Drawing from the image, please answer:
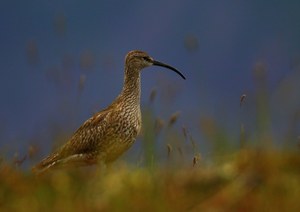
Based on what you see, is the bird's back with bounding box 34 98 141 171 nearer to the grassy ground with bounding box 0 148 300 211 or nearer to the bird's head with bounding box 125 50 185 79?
the bird's head with bounding box 125 50 185 79

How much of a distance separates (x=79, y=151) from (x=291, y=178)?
6.98 metres

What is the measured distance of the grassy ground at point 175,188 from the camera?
441 centimetres

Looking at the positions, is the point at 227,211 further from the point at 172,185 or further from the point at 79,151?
the point at 79,151

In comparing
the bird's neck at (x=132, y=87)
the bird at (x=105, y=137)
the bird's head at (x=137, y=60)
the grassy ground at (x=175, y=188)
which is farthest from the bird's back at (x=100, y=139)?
the grassy ground at (x=175, y=188)

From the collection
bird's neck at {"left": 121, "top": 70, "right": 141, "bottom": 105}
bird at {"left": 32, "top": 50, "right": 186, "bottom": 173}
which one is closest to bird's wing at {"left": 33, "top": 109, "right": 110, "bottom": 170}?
bird at {"left": 32, "top": 50, "right": 186, "bottom": 173}

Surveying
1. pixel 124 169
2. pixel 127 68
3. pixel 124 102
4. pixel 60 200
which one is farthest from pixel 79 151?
pixel 60 200

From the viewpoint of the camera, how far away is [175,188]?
501 cm

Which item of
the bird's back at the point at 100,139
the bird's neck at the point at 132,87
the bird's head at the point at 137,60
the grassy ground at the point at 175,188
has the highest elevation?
the bird's head at the point at 137,60

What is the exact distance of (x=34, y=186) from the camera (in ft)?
18.4

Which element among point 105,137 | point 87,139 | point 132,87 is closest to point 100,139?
point 105,137

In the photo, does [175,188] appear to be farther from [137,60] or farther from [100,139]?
[137,60]

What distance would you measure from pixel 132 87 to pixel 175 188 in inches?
305

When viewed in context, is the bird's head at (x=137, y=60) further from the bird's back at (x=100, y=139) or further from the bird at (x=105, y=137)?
the bird's back at (x=100, y=139)

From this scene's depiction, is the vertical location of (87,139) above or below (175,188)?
above
